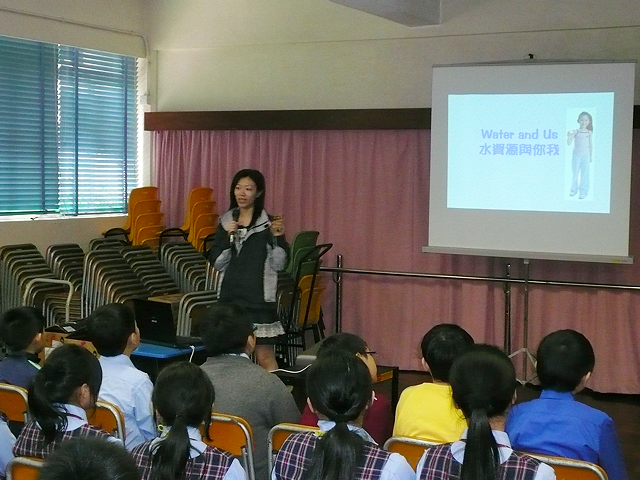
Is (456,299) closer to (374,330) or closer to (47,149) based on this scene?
(374,330)

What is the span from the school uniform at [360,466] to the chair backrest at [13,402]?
113cm

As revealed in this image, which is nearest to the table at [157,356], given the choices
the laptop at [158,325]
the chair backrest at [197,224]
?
the laptop at [158,325]

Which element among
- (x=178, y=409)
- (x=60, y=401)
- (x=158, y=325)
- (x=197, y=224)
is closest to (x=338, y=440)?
(x=178, y=409)

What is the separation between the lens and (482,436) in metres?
2.07

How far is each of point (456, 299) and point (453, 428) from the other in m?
3.93

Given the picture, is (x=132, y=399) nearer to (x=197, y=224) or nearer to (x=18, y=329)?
(x=18, y=329)

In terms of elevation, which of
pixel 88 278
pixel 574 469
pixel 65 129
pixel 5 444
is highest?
pixel 65 129

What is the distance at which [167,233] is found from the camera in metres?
7.27

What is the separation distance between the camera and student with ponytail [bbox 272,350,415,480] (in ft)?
6.79

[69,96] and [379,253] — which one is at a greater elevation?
[69,96]

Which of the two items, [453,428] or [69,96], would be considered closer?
[453,428]

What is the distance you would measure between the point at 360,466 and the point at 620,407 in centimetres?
415

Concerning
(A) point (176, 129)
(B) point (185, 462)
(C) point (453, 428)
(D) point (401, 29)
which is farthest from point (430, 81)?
(B) point (185, 462)

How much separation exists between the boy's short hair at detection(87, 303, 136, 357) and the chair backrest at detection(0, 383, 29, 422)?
0.37 m
